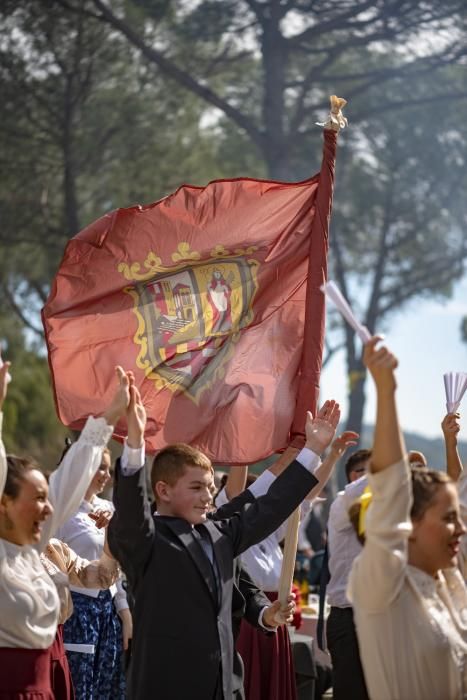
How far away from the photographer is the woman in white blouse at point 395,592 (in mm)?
3496

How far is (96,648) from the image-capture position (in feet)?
21.5

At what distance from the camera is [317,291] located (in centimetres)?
612

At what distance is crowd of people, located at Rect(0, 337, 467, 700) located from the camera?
140 inches

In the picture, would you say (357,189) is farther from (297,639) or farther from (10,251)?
(297,639)

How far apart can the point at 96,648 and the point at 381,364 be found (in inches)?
142

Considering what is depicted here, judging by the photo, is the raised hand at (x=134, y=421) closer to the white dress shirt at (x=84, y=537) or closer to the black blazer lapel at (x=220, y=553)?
the black blazer lapel at (x=220, y=553)

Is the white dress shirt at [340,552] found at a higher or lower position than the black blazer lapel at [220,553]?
lower

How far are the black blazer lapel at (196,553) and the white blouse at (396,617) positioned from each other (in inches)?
42.7

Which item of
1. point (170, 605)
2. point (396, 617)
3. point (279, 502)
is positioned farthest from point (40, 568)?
point (396, 617)

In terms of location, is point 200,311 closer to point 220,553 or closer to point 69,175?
point 220,553

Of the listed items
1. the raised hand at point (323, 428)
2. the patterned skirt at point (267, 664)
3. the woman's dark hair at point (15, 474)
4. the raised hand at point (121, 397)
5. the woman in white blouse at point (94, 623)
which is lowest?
the patterned skirt at point (267, 664)

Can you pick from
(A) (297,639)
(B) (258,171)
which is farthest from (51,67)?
(A) (297,639)

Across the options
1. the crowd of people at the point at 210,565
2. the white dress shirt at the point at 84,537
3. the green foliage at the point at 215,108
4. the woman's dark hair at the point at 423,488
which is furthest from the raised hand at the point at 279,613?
the green foliage at the point at 215,108

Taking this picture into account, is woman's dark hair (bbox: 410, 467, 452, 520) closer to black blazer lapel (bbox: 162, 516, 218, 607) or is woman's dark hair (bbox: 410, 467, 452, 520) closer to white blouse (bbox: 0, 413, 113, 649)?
black blazer lapel (bbox: 162, 516, 218, 607)
